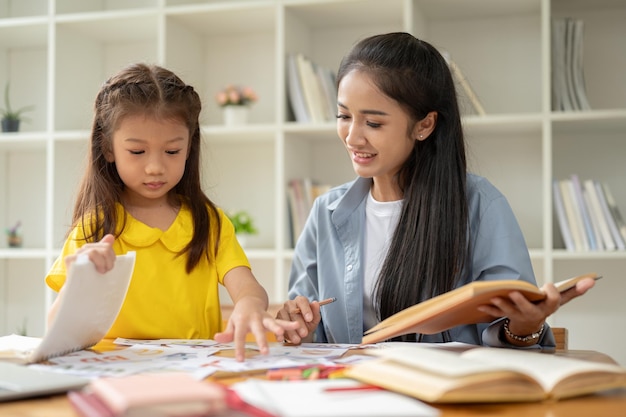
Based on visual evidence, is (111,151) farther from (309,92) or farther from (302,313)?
(309,92)

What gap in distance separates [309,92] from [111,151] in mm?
1456

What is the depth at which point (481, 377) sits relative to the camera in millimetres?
877

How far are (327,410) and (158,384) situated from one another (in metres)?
0.19

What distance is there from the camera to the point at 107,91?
1613 millimetres

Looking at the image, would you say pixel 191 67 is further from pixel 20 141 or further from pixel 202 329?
pixel 202 329

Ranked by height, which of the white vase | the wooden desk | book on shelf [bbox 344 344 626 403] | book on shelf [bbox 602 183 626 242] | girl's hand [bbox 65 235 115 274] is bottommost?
the wooden desk

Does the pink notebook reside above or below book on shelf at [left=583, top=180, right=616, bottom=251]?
below

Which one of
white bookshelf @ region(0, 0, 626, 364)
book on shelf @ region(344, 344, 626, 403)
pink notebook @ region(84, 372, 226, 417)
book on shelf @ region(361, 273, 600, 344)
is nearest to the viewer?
pink notebook @ region(84, 372, 226, 417)

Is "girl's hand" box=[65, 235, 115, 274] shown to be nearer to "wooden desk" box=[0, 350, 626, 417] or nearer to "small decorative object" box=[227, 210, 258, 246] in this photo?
"wooden desk" box=[0, 350, 626, 417]

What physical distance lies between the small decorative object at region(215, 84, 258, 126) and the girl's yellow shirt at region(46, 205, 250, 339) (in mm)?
1457

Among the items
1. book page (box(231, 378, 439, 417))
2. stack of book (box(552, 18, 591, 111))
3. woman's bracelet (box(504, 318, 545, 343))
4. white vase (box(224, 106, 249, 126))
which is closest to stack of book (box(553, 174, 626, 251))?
stack of book (box(552, 18, 591, 111))

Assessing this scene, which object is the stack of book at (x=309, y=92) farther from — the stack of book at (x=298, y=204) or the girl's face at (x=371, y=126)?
the girl's face at (x=371, y=126)

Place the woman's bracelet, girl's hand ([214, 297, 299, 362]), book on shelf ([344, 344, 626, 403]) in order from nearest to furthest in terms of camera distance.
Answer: book on shelf ([344, 344, 626, 403]) < girl's hand ([214, 297, 299, 362]) < the woman's bracelet

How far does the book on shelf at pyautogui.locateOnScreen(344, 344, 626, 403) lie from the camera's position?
34.5 inches
